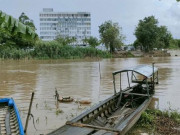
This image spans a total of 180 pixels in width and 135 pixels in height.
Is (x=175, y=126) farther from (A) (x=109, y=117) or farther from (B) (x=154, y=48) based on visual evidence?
(B) (x=154, y=48)

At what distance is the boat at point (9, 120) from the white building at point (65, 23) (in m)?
97.2

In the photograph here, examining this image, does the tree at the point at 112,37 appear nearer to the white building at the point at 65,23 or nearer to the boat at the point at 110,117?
the boat at the point at 110,117

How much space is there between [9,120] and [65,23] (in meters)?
99.8

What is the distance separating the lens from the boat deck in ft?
16.9

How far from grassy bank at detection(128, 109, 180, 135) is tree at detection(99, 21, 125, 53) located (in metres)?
45.5

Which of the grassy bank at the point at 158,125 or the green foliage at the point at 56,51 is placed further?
the green foliage at the point at 56,51

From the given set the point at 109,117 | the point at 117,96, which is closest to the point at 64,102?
the point at 117,96

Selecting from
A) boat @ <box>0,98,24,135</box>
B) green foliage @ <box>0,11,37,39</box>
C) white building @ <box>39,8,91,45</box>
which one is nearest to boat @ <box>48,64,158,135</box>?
boat @ <box>0,98,24,135</box>

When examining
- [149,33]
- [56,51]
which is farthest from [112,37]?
[56,51]

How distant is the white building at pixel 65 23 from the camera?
103875 millimetres

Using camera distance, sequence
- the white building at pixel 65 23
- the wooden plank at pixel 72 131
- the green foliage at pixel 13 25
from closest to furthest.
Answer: the green foliage at pixel 13 25 → the wooden plank at pixel 72 131 → the white building at pixel 65 23

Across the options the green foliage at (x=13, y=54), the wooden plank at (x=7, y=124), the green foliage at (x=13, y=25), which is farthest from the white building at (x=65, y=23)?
the green foliage at (x=13, y=25)

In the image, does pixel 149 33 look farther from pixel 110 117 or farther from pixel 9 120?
pixel 9 120

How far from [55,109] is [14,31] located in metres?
5.26
